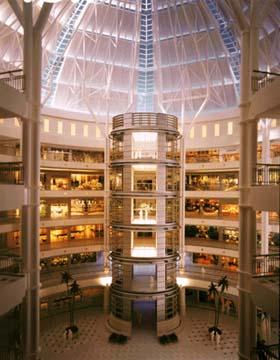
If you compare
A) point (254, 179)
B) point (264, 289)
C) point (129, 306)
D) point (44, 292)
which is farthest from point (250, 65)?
point (44, 292)

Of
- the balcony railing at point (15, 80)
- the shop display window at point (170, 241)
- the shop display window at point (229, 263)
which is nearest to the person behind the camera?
the balcony railing at point (15, 80)

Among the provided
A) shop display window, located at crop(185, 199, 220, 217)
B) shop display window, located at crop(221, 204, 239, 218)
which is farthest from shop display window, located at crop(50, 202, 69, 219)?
shop display window, located at crop(221, 204, 239, 218)

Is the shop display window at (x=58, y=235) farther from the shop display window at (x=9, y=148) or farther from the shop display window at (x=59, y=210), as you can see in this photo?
the shop display window at (x=9, y=148)

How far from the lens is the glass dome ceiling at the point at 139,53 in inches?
1177

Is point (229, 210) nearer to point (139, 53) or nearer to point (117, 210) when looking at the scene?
point (117, 210)

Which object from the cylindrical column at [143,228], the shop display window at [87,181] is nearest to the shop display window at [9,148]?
the shop display window at [87,181]

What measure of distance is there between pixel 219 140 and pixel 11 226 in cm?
2147

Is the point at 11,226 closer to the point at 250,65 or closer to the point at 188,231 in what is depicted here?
the point at 250,65

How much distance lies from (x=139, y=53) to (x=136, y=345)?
2926cm

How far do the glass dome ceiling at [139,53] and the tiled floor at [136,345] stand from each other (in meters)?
20.2

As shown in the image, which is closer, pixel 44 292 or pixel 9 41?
pixel 44 292

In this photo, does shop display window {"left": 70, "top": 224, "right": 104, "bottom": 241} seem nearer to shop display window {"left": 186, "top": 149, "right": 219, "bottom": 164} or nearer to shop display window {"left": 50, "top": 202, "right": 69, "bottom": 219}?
shop display window {"left": 50, "top": 202, "right": 69, "bottom": 219}

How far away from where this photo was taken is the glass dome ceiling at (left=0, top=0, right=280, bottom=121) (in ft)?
98.1

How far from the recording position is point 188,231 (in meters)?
39.5
